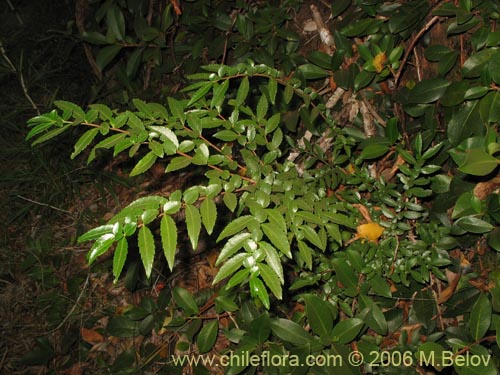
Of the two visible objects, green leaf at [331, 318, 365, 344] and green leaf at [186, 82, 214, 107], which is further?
green leaf at [331, 318, 365, 344]

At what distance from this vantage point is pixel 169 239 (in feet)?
2.78

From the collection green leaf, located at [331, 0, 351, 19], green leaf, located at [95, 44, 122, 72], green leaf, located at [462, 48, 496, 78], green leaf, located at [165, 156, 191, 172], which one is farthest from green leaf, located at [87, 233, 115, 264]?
green leaf, located at [95, 44, 122, 72]

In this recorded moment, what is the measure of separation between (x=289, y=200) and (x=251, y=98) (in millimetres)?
1208

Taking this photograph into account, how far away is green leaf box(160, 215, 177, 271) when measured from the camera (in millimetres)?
830

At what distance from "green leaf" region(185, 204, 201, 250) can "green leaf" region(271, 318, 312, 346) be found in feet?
1.95

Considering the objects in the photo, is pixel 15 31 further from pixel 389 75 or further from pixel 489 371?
pixel 489 371

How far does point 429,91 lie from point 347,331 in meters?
0.93

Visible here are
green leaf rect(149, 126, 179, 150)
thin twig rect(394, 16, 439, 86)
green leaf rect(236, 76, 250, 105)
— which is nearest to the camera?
green leaf rect(149, 126, 179, 150)

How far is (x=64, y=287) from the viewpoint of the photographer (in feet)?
8.60

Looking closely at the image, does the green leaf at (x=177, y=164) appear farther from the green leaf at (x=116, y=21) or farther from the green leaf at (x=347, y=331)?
the green leaf at (x=116, y=21)

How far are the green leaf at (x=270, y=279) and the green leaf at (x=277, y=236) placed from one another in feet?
0.20

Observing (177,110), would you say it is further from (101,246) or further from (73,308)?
(73,308)

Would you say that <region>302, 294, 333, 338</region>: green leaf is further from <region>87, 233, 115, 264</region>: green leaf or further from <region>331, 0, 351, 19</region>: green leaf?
<region>331, 0, 351, 19</region>: green leaf

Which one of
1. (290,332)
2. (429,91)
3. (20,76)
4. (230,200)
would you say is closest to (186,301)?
(290,332)
